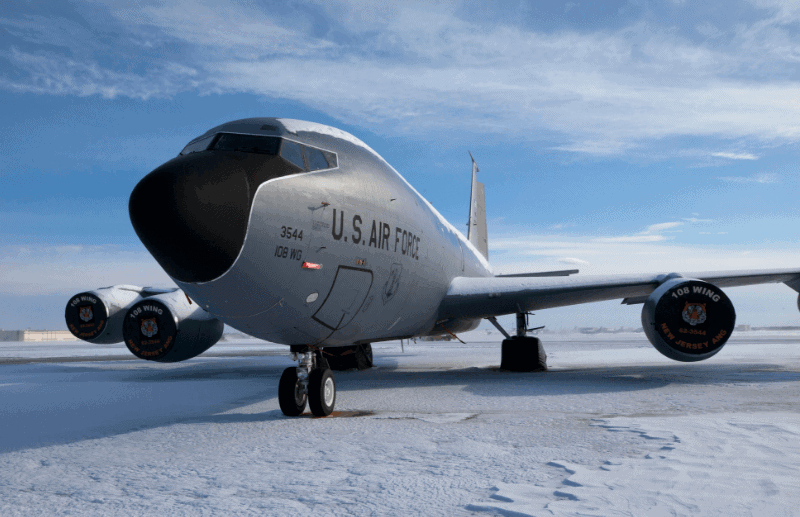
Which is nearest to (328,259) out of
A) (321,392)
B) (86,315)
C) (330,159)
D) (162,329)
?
(330,159)

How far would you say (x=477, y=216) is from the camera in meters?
26.1

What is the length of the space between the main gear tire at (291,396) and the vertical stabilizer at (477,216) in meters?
17.7

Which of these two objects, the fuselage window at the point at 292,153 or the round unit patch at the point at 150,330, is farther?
the round unit patch at the point at 150,330

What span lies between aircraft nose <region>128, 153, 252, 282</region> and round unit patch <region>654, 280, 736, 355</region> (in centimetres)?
791

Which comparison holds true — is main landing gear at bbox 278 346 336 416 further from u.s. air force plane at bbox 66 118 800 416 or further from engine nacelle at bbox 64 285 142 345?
engine nacelle at bbox 64 285 142 345

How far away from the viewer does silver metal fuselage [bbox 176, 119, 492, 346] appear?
6.68 m

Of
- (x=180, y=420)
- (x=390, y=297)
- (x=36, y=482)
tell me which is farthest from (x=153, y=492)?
(x=390, y=297)

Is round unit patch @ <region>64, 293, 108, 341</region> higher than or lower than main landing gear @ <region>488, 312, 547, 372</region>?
higher

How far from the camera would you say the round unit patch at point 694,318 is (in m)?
10.5

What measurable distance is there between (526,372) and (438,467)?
10609 mm

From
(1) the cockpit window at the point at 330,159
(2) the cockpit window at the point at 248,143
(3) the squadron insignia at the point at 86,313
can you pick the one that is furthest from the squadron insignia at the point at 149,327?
(1) the cockpit window at the point at 330,159

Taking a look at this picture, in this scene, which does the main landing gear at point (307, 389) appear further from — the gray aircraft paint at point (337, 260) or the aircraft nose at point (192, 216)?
the aircraft nose at point (192, 216)

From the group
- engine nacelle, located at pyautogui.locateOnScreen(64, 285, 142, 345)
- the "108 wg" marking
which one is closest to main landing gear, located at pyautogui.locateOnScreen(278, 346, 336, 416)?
the "108 wg" marking

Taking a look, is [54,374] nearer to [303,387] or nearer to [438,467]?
[303,387]
